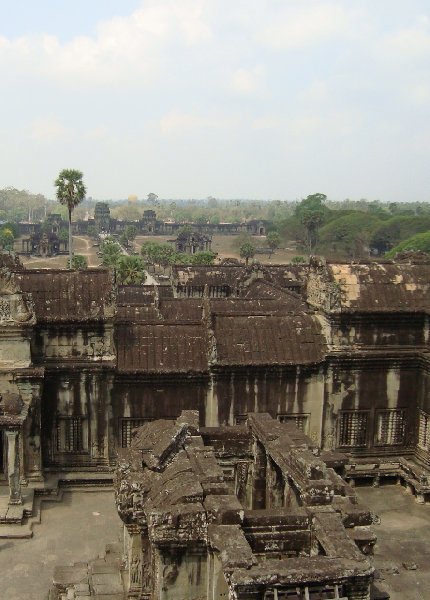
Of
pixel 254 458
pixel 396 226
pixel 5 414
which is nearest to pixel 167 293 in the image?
pixel 5 414

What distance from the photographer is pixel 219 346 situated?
22344 millimetres

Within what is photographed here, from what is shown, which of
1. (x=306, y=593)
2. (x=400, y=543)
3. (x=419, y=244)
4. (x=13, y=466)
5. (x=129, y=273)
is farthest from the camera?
(x=419, y=244)

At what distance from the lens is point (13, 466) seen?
1914cm

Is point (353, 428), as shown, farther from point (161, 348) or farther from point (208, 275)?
point (208, 275)

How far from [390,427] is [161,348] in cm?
844

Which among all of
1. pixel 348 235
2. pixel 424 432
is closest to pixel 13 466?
pixel 424 432

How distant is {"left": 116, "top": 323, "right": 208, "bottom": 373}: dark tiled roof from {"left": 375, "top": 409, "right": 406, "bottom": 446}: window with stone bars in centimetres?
656

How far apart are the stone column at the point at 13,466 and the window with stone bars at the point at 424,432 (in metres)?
13.3

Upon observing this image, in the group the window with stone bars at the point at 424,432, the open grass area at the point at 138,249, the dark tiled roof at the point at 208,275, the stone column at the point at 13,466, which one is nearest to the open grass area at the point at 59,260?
the open grass area at the point at 138,249

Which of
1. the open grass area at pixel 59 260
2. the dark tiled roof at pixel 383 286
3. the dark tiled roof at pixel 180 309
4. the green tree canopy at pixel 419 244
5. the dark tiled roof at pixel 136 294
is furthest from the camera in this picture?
the open grass area at pixel 59 260

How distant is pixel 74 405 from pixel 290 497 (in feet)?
33.5

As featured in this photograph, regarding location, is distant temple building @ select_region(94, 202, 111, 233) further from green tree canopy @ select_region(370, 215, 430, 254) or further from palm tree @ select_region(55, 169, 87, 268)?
palm tree @ select_region(55, 169, 87, 268)

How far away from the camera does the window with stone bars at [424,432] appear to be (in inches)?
911

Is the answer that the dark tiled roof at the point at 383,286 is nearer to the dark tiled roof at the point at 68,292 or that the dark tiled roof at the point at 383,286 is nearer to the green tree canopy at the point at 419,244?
the dark tiled roof at the point at 68,292
